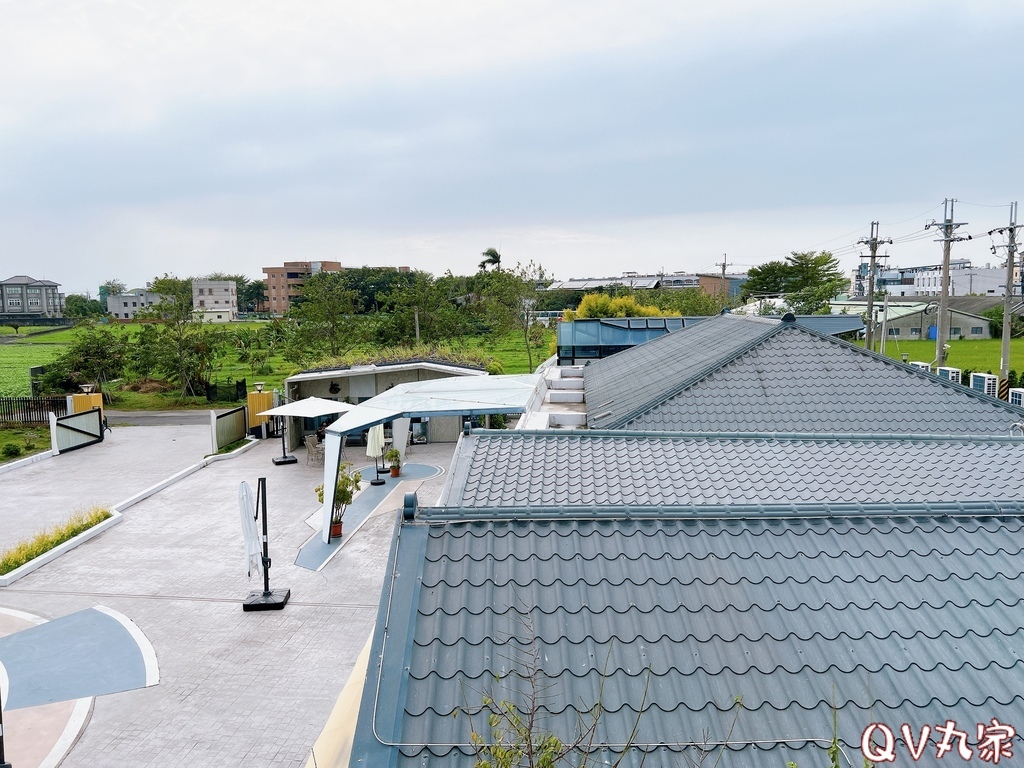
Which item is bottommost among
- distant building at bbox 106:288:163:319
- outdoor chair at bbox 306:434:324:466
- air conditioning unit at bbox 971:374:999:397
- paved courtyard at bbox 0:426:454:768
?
paved courtyard at bbox 0:426:454:768

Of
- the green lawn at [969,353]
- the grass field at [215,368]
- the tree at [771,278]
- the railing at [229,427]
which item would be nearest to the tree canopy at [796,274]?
the tree at [771,278]

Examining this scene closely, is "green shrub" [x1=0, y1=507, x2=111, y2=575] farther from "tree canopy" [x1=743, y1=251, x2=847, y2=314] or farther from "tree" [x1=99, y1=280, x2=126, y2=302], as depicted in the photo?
"tree" [x1=99, y1=280, x2=126, y2=302]

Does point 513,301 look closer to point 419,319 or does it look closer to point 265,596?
point 419,319

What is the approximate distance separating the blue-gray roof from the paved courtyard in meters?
5.83

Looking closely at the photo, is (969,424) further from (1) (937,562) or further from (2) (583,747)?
(2) (583,747)

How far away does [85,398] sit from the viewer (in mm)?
31828

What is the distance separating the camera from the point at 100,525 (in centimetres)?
1730

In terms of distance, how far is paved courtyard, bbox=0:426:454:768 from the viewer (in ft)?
30.7

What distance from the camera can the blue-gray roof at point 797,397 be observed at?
11930 millimetres

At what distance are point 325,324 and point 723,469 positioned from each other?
37.4 metres

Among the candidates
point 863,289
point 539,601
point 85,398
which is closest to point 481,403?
point 539,601

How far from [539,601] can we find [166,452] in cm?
2583

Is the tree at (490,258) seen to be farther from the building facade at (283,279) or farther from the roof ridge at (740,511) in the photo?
the roof ridge at (740,511)

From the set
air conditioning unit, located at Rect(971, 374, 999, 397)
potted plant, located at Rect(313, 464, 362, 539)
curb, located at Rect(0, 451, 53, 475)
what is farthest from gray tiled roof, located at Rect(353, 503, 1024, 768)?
curb, located at Rect(0, 451, 53, 475)
